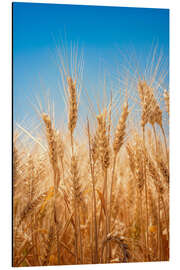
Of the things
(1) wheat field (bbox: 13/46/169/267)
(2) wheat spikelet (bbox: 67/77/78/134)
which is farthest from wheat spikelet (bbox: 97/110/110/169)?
(2) wheat spikelet (bbox: 67/77/78/134)

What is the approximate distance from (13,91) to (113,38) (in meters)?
0.86

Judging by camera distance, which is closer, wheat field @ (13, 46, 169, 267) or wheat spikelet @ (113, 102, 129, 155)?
wheat field @ (13, 46, 169, 267)

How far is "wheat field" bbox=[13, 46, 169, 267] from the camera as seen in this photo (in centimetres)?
285

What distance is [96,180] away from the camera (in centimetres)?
295

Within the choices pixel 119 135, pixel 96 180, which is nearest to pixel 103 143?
pixel 119 135

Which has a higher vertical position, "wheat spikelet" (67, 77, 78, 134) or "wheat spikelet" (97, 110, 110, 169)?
"wheat spikelet" (67, 77, 78, 134)

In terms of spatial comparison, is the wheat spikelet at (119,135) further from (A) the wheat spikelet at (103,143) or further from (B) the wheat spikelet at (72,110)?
(B) the wheat spikelet at (72,110)

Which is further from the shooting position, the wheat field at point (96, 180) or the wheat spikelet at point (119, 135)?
the wheat spikelet at point (119, 135)

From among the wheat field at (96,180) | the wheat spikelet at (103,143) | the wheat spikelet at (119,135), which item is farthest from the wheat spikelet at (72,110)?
the wheat spikelet at (119,135)

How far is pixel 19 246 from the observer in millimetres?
2828

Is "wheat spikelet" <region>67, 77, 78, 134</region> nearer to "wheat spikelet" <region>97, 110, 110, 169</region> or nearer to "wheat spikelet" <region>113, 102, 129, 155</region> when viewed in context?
"wheat spikelet" <region>97, 110, 110, 169</region>

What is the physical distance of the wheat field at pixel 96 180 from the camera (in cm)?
285
